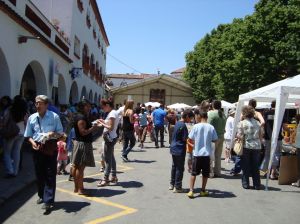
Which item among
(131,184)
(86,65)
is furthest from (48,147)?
(86,65)

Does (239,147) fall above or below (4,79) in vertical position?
below

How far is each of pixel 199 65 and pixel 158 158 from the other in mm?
38382

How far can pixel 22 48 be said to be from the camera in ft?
42.3

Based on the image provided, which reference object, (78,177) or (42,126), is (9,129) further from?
(42,126)

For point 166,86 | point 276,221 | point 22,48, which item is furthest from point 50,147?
point 166,86

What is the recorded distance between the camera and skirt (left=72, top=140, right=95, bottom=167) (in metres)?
7.40

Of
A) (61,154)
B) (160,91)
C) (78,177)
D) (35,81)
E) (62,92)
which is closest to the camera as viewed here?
(78,177)

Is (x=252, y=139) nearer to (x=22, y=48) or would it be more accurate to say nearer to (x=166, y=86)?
(x=22, y=48)

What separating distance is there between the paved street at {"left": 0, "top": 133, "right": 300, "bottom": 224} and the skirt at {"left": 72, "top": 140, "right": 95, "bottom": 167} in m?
0.64

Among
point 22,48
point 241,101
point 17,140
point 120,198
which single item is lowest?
point 120,198

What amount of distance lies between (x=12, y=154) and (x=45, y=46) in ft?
24.4

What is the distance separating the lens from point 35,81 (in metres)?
16.5

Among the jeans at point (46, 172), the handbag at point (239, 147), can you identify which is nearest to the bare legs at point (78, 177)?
the jeans at point (46, 172)

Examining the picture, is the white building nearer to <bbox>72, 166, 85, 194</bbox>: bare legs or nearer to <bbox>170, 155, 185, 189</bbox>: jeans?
<bbox>72, 166, 85, 194</bbox>: bare legs
